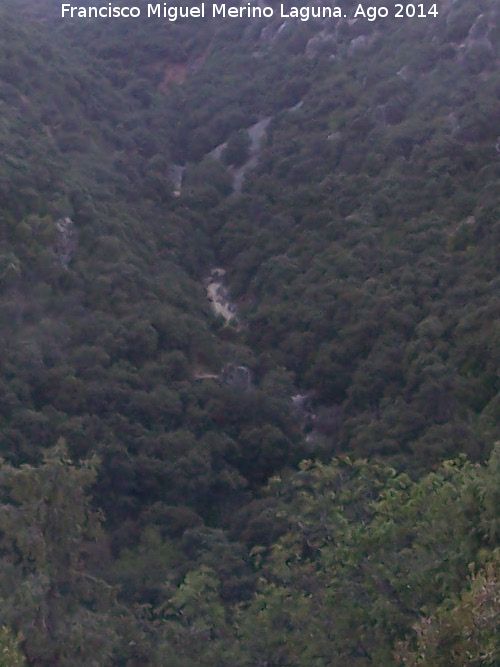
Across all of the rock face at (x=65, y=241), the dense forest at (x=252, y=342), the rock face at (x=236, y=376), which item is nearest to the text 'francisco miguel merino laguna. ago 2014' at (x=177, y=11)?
the dense forest at (x=252, y=342)

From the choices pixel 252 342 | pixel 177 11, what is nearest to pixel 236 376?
pixel 252 342

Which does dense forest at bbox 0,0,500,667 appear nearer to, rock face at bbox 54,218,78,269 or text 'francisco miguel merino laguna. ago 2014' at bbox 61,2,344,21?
rock face at bbox 54,218,78,269

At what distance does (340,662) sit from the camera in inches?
514

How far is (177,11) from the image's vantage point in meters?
47.1

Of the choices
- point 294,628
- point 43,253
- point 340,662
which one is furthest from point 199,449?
point 340,662

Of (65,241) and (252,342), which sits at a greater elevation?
(65,241)

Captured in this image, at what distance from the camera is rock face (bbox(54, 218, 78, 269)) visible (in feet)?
92.0

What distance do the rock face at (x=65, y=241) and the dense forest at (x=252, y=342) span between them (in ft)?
0.33

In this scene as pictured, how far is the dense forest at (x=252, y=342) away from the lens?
555 inches

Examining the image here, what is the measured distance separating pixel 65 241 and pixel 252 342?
6.64 metres

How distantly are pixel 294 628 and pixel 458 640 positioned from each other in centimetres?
490

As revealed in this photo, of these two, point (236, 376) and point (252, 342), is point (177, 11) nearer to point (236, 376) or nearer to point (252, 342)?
point (252, 342)

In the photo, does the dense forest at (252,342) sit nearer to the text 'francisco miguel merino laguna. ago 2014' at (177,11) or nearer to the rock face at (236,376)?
the rock face at (236,376)

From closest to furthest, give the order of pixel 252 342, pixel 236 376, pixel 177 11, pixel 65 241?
1. pixel 236 376
2. pixel 65 241
3. pixel 252 342
4. pixel 177 11
